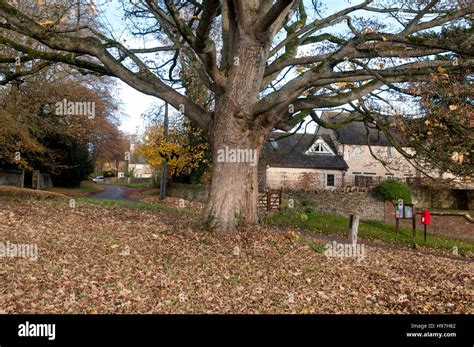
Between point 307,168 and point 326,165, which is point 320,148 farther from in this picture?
point 307,168

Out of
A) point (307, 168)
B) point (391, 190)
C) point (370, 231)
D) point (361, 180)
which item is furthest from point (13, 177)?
point (361, 180)

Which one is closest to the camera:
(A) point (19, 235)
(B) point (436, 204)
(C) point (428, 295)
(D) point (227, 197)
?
(C) point (428, 295)

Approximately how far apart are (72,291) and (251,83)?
6017 millimetres

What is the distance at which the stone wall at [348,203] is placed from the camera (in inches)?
1088

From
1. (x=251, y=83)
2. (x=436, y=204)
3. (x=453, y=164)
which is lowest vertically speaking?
(x=436, y=204)

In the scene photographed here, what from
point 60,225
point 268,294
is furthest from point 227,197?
point 60,225

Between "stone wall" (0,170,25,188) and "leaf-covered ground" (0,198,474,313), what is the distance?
21599mm

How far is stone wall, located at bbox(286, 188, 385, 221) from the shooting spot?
27.6m

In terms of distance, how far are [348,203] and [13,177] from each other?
81.8 ft

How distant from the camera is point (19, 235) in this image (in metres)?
8.45

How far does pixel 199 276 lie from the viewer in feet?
22.9

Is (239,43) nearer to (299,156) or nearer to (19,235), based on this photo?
(19,235)

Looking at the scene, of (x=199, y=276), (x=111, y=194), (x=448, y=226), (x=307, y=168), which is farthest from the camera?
(x=307, y=168)

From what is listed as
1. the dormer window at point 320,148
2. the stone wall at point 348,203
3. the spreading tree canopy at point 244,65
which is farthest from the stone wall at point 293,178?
the spreading tree canopy at point 244,65
